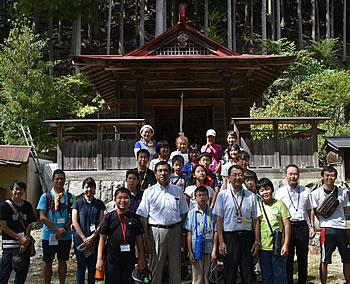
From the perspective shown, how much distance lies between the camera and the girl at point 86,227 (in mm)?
5250

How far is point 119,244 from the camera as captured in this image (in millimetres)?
4559

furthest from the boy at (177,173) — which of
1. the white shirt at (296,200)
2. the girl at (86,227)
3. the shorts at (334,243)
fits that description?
the shorts at (334,243)

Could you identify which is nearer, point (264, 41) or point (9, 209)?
point (9, 209)

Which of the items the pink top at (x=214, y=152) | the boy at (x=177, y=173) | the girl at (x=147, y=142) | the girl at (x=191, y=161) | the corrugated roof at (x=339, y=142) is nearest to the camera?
the boy at (x=177, y=173)

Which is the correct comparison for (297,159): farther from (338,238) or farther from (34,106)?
(34,106)

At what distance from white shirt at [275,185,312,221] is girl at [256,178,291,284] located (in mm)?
494

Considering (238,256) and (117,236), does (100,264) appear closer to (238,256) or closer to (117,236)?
(117,236)

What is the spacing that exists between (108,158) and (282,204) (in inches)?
233

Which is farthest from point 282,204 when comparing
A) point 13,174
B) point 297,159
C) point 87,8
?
point 87,8

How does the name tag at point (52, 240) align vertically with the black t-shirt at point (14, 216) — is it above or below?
Answer: below

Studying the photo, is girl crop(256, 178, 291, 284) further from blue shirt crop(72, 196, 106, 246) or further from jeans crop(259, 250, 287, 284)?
blue shirt crop(72, 196, 106, 246)

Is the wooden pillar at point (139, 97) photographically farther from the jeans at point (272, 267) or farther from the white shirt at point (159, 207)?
the jeans at point (272, 267)

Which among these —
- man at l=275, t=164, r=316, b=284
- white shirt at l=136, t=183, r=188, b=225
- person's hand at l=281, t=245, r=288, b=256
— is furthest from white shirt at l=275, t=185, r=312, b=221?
white shirt at l=136, t=183, r=188, b=225

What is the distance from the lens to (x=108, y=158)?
33.6 feet
